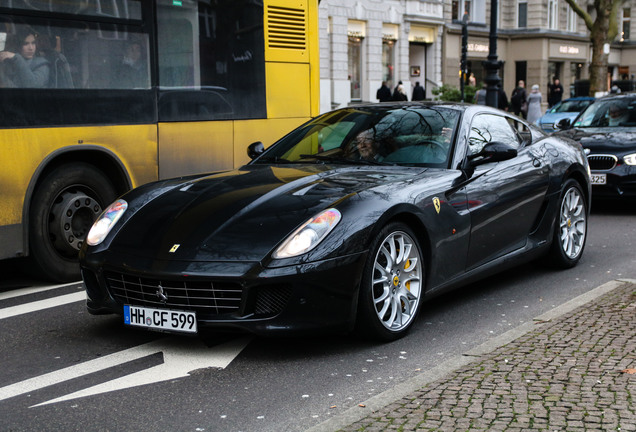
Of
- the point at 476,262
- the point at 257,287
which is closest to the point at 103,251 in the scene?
the point at 257,287

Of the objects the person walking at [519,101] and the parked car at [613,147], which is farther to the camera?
the person walking at [519,101]

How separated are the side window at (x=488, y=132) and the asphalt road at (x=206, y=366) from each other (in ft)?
3.78

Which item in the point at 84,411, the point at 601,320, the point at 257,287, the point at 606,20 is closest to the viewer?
the point at 84,411

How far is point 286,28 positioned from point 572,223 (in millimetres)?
3849

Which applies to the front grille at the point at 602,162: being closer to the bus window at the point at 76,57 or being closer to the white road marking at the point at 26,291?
the bus window at the point at 76,57

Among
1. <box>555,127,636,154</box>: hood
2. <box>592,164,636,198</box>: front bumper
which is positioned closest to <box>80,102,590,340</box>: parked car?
<box>592,164,636,198</box>: front bumper

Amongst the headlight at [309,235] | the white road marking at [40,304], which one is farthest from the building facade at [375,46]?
the headlight at [309,235]

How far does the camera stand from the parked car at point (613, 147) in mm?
11375

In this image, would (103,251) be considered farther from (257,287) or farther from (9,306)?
(9,306)

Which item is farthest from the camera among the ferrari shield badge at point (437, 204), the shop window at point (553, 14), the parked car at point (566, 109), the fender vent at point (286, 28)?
the shop window at point (553, 14)

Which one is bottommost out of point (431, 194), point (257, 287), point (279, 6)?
point (257, 287)

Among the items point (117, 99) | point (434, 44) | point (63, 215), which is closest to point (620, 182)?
point (117, 99)

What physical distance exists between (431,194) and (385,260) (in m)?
0.66

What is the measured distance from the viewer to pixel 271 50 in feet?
31.0
